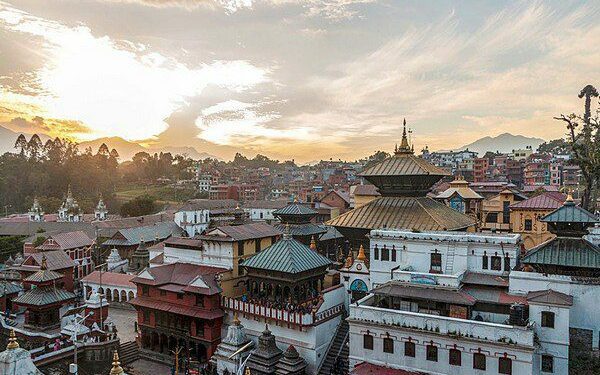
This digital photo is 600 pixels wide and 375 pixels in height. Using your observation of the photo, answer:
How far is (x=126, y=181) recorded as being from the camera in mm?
141750

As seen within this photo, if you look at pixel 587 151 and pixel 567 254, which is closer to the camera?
pixel 567 254

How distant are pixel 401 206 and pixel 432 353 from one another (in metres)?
12.3

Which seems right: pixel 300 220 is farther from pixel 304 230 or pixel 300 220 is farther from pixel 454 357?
pixel 454 357

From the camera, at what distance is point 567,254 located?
2288 cm

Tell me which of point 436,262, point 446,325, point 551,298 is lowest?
point 446,325

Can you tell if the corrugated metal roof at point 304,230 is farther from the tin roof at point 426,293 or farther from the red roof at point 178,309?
the tin roof at point 426,293

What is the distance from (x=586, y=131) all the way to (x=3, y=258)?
68.7m

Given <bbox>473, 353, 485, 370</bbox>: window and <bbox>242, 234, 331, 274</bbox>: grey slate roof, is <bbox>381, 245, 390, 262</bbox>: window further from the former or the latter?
<bbox>473, 353, 485, 370</bbox>: window

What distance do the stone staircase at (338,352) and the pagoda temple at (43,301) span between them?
19.1m

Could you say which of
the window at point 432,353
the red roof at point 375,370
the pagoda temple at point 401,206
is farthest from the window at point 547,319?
the pagoda temple at point 401,206

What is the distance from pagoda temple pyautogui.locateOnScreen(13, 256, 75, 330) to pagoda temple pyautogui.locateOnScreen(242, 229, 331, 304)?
13745mm

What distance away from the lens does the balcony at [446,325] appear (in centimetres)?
2030

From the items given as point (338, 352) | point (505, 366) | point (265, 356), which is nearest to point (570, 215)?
point (505, 366)

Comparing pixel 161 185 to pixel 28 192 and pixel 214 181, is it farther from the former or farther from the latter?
pixel 28 192
